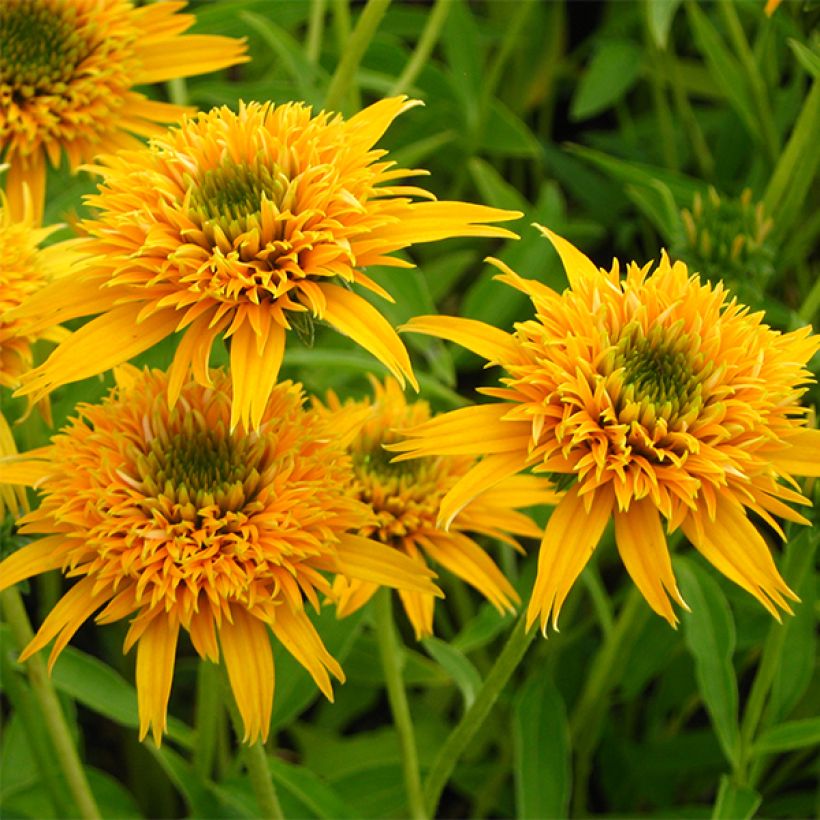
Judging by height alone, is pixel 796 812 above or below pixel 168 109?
below

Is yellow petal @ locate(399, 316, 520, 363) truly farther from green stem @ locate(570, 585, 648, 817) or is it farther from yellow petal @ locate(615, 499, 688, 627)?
green stem @ locate(570, 585, 648, 817)

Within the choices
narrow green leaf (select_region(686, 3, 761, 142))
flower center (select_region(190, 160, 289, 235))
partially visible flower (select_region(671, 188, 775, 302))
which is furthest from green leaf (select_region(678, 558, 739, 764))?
narrow green leaf (select_region(686, 3, 761, 142))

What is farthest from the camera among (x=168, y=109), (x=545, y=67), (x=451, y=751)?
(x=545, y=67)

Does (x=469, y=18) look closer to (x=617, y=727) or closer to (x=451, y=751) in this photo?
(x=617, y=727)

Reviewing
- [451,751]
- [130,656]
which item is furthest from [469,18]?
[451,751]

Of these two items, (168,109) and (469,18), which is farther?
(469,18)

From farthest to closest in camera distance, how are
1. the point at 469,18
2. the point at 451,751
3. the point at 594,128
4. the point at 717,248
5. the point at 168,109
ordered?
the point at 594,128, the point at 469,18, the point at 717,248, the point at 168,109, the point at 451,751

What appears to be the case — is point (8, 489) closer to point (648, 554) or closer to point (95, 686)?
point (95, 686)
